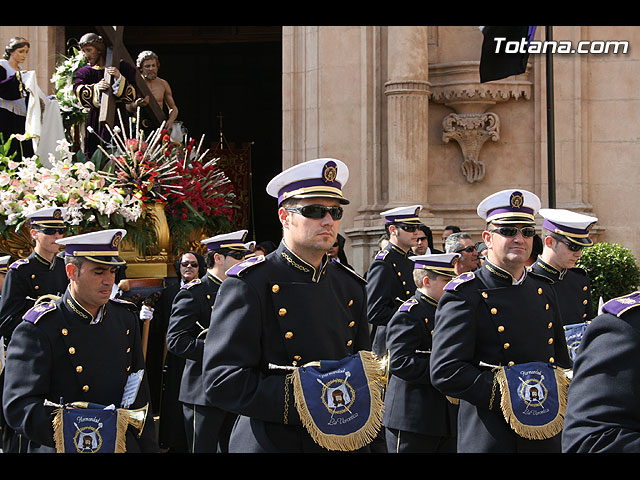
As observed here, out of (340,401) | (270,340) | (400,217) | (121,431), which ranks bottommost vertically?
(121,431)

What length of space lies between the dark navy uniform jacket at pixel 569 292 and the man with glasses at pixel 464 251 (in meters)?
1.53

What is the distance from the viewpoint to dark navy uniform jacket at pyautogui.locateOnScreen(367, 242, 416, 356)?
27.0 feet

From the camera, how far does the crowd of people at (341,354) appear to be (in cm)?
365

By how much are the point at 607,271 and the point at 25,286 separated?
5802mm

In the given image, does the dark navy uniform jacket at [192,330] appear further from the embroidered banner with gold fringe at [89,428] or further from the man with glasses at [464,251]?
the embroidered banner with gold fringe at [89,428]

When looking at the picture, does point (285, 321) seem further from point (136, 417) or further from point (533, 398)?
point (533, 398)

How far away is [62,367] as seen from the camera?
4.57 m

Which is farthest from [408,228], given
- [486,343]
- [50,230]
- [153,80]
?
[153,80]

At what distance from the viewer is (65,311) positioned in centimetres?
470

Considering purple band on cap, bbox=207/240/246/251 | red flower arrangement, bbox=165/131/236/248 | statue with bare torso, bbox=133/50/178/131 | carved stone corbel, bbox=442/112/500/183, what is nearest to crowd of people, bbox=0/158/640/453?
purple band on cap, bbox=207/240/246/251

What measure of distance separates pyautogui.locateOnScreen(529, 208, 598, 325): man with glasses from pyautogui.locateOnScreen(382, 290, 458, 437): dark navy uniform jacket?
3.14ft

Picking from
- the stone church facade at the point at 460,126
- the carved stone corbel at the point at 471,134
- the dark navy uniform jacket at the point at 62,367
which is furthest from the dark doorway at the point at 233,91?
the dark navy uniform jacket at the point at 62,367
